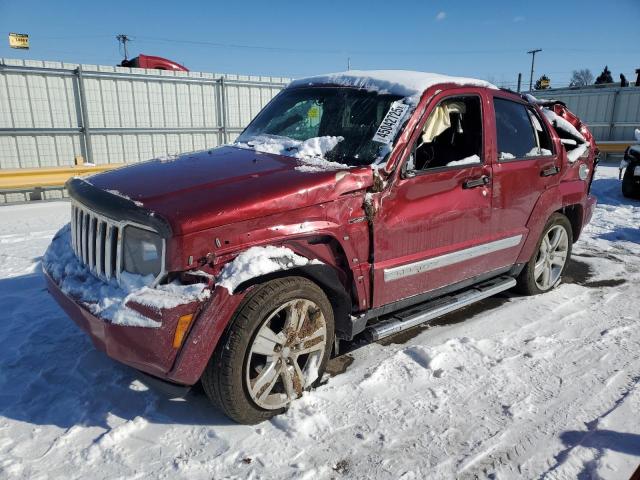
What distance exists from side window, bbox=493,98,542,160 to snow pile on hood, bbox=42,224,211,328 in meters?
2.78

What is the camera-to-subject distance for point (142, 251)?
2584mm

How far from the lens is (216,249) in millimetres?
2484

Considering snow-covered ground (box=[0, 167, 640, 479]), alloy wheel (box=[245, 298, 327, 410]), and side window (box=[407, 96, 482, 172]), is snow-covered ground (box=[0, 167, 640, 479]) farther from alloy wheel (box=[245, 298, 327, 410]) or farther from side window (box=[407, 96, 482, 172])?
side window (box=[407, 96, 482, 172])

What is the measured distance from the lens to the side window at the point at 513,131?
4008 millimetres

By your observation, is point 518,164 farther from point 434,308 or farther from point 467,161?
point 434,308

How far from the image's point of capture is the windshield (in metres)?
3.32

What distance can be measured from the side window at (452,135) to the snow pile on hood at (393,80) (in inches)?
6.7

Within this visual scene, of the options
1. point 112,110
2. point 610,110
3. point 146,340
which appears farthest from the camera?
point 610,110

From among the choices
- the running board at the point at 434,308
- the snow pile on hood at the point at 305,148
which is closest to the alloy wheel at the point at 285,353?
the running board at the point at 434,308

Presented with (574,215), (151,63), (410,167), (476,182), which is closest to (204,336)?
(410,167)

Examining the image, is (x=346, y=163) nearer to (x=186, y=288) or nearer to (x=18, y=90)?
Answer: (x=186, y=288)

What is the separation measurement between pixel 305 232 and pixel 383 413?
45.7 inches

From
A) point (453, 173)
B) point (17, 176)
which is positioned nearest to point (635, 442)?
point (453, 173)

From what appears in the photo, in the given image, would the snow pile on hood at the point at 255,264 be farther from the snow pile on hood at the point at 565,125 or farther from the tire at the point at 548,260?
the snow pile on hood at the point at 565,125
